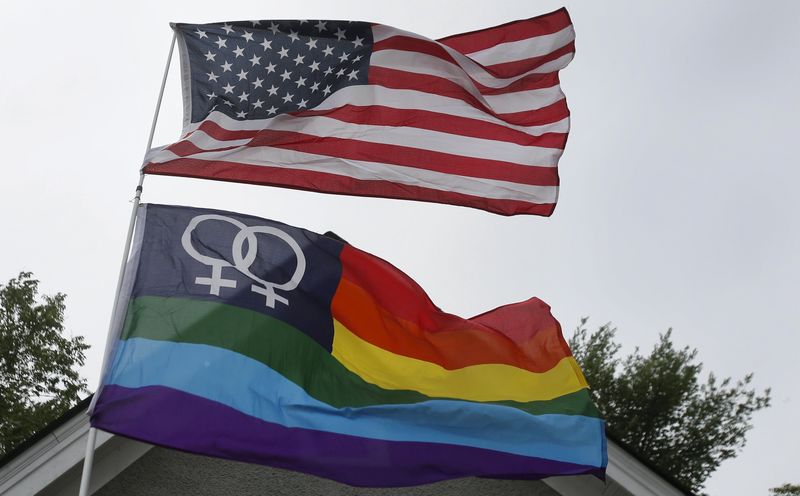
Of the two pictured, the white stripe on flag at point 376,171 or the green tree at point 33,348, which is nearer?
the white stripe on flag at point 376,171

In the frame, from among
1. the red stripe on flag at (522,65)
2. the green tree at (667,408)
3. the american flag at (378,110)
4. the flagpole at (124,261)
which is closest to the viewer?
the flagpole at (124,261)

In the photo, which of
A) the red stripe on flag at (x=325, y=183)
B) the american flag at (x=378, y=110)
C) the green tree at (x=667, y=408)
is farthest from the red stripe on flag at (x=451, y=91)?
the green tree at (x=667, y=408)

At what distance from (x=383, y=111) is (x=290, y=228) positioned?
1.84 meters

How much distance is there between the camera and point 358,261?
263 inches

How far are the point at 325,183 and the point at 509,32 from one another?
9.00 ft

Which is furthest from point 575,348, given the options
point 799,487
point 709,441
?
point 799,487

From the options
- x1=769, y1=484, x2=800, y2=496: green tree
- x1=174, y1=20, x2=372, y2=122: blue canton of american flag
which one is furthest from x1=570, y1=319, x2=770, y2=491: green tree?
x1=174, y1=20, x2=372, y2=122: blue canton of american flag

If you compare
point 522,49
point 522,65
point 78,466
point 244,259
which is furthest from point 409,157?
point 78,466

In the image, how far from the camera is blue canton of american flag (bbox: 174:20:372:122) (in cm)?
694

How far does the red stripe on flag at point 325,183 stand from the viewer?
6438mm

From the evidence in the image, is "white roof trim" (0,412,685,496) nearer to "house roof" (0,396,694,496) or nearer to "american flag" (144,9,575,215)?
"house roof" (0,396,694,496)

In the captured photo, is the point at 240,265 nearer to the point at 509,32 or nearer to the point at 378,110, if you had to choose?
the point at 378,110

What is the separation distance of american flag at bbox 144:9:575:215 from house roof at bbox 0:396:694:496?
193 cm

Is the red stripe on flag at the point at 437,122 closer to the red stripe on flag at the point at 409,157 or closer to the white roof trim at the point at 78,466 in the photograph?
the red stripe on flag at the point at 409,157
